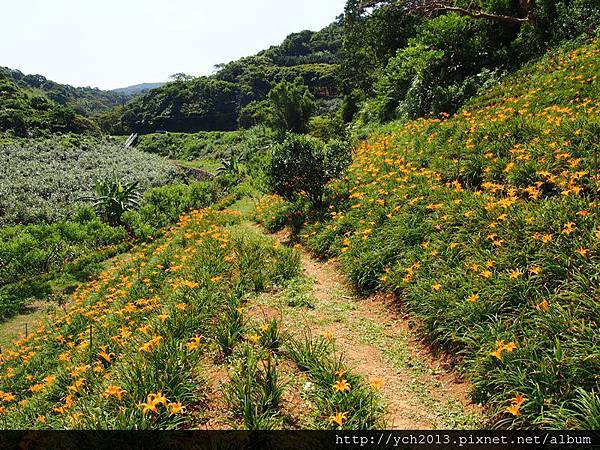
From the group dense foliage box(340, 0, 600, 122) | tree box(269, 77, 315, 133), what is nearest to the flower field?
dense foliage box(340, 0, 600, 122)

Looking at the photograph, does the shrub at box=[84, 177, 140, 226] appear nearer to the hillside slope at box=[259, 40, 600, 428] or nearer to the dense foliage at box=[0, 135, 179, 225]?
the dense foliage at box=[0, 135, 179, 225]

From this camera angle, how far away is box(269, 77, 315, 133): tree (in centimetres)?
3256

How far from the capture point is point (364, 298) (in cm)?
580

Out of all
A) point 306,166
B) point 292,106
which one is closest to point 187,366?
point 306,166

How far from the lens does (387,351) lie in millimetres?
4457

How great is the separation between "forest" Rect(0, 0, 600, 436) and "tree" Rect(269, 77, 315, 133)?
17676mm

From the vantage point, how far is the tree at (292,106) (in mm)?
32562

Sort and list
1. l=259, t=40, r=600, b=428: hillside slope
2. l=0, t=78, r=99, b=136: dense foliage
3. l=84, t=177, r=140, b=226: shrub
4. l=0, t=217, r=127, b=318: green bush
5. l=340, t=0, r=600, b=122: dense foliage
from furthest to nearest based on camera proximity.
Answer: l=0, t=78, r=99, b=136: dense foliage < l=84, t=177, r=140, b=226: shrub < l=340, t=0, r=600, b=122: dense foliage < l=0, t=217, r=127, b=318: green bush < l=259, t=40, r=600, b=428: hillside slope

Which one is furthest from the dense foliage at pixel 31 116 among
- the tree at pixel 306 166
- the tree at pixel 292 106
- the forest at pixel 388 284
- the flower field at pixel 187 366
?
the flower field at pixel 187 366

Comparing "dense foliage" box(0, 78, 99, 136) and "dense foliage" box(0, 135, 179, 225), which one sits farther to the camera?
"dense foliage" box(0, 78, 99, 136)

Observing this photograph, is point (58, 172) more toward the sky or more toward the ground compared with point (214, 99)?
more toward the ground

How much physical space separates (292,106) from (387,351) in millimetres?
30936

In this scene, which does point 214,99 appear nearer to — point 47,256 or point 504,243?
point 47,256

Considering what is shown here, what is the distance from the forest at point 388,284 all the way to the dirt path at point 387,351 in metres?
0.03
